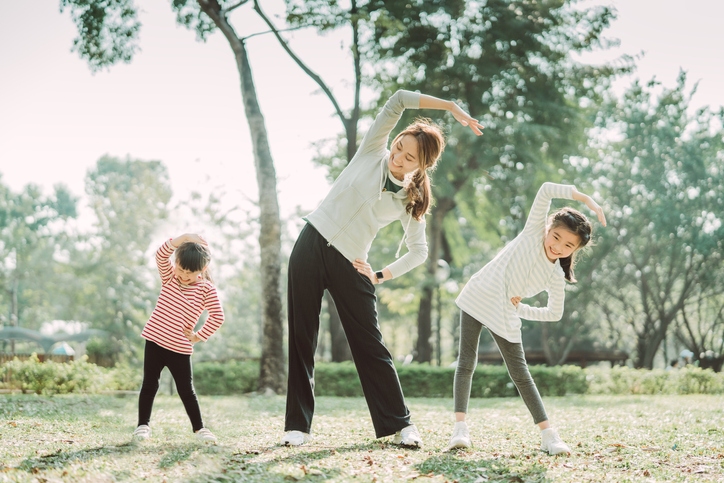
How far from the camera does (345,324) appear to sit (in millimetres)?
4391

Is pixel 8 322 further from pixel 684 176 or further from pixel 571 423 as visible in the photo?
pixel 571 423

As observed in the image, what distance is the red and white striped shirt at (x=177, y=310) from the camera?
4.58 metres

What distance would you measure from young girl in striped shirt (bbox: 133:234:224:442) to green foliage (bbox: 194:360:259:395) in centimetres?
944

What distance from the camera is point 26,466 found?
3398 mm

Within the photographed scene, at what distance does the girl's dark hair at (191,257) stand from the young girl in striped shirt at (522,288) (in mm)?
1780

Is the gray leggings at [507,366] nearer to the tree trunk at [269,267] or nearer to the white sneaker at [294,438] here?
the white sneaker at [294,438]

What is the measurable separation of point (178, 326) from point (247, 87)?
8893mm

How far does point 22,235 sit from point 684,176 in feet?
150

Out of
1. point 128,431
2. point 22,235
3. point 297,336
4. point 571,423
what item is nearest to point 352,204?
point 297,336

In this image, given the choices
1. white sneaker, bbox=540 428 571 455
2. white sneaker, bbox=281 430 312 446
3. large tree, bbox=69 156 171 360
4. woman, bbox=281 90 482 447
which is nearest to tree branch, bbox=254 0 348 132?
woman, bbox=281 90 482 447

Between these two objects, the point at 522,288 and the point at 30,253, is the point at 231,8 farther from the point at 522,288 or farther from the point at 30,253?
the point at 30,253

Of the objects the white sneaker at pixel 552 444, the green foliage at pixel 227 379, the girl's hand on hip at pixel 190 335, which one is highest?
the girl's hand on hip at pixel 190 335

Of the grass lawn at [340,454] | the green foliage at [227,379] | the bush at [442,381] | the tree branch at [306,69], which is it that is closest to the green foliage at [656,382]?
the bush at [442,381]

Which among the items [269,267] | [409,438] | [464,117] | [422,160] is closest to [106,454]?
[409,438]
